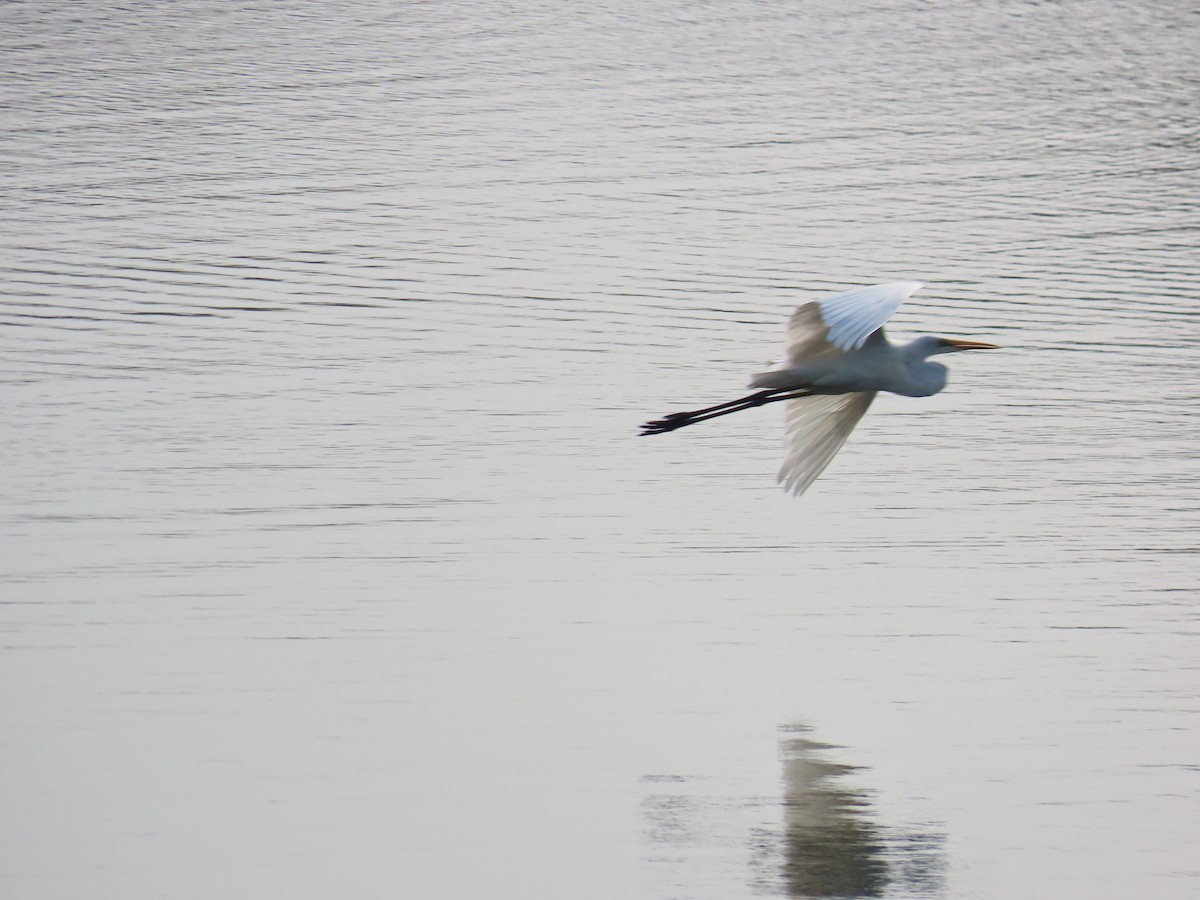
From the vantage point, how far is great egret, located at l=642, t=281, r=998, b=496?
6559 millimetres

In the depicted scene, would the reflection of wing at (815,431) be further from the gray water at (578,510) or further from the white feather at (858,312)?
the white feather at (858,312)

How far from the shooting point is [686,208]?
12.9 m

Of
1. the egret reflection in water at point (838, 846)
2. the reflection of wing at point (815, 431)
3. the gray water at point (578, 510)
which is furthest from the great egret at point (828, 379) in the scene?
the egret reflection in water at point (838, 846)

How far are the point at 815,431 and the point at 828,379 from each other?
459 millimetres

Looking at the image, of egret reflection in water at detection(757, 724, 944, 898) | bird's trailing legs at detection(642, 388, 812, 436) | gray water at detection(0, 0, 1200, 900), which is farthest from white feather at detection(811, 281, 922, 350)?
egret reflection in water at detection(757, 724, 944, 898)

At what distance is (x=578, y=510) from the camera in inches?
311

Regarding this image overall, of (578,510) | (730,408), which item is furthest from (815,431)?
(578,510)

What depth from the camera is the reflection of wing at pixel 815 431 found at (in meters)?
7.30

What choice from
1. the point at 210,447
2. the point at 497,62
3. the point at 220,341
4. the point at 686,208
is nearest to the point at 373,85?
the point at 497,62

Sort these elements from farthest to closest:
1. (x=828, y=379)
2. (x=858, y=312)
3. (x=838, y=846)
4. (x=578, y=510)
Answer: (x=578, y=510) → (x=828, y=379) → (x=858, y=312) → (x=838, y=846)

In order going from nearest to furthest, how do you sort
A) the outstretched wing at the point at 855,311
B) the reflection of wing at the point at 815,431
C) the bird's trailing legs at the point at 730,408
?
the outstretched wing at the point at 855,311 < the bird's trailing legs at the point at 730,408 < the reflection of wing at the point at 815,431

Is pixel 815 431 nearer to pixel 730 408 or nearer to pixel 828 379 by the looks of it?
pixel 730 408

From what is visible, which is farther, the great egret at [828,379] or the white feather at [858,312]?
the great egret at [828,379]

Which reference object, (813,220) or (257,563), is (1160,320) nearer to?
(813,220)
